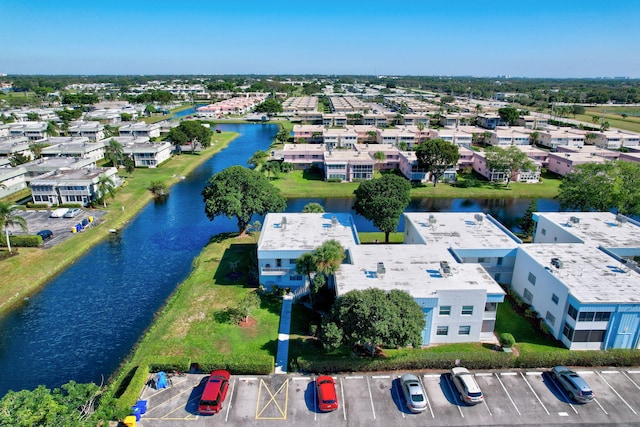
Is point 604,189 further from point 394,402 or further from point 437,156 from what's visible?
point 394,402

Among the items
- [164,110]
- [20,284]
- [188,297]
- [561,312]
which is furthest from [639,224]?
[164,110]

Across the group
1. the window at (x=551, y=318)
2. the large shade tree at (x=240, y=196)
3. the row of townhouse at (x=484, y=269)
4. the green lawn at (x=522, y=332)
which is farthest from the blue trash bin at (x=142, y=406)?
the window at (x=551, y=318)

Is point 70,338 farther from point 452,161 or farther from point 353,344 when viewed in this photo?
point 452,161

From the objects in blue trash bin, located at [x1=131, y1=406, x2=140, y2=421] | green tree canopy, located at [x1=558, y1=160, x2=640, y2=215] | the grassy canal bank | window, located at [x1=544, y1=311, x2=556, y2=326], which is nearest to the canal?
the grassy canal bank

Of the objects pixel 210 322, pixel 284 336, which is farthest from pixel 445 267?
pixel 210 322

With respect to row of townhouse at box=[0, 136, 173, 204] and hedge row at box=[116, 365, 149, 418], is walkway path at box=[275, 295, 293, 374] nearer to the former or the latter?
hedge row at box=[116, 365, 149, 418]
